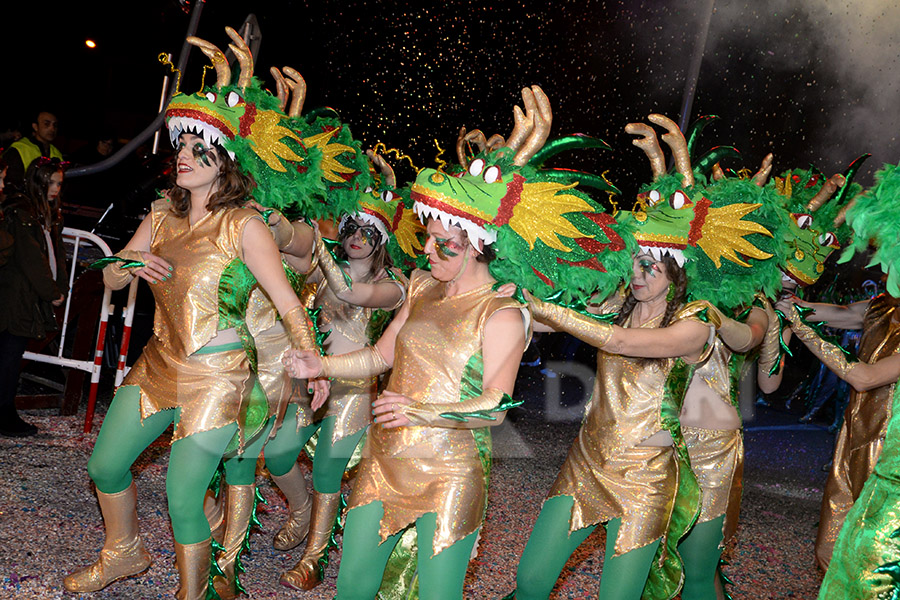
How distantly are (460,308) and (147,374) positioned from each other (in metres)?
1.26

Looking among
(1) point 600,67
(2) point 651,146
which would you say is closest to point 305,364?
(2) point 651,146

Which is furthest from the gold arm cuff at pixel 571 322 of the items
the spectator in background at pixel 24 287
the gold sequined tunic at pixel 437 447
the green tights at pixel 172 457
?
the spectator in background at pixel 24 287

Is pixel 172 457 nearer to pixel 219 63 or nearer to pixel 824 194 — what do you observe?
pixel 219 63

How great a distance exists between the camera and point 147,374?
3.00 metres

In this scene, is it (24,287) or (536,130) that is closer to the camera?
(536,130)

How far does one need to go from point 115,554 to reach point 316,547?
2.91ft

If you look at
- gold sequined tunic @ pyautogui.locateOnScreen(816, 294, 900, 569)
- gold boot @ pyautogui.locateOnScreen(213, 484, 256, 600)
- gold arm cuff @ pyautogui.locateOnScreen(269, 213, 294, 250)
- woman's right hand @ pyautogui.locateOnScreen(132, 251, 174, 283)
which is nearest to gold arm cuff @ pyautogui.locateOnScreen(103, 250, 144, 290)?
woman's right hand @ pyautogui.locateOnScreen(132, 251, 174, 283)

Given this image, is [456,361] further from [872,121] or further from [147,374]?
[872,121]

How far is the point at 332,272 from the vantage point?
3.47 m

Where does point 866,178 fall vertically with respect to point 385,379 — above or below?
above

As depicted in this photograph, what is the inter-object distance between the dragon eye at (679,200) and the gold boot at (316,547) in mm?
1977

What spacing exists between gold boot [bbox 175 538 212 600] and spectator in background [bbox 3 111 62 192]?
460cm

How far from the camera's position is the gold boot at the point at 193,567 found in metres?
2.90

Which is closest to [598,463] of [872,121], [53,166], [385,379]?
[385,379]
